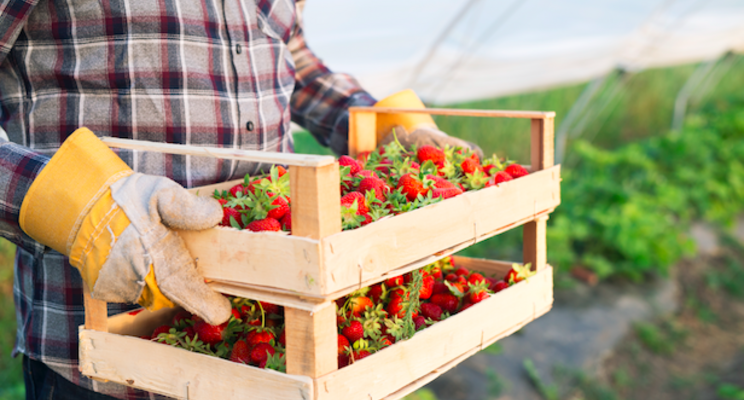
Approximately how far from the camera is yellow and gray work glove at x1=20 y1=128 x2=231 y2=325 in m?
0.92

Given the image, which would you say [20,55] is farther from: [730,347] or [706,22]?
[706,22]

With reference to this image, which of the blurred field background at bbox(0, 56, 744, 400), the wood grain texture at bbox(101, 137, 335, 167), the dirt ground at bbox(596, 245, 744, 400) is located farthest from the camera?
the blurred field background at bbox(0, 56, 744, 400)

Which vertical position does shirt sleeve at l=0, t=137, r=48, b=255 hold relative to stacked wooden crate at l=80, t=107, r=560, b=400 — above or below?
above

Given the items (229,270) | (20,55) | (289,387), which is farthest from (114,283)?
(20,55)

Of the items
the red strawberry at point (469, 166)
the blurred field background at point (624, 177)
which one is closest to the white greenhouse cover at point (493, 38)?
the blurred field background at point (624, 177)

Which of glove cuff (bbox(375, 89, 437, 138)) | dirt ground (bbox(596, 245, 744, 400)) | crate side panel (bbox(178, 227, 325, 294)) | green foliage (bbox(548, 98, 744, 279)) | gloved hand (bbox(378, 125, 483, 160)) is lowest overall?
dirt ground (bbox(596, 245, 744, 400))

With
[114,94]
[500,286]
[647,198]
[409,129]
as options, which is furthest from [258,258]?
[647,198]

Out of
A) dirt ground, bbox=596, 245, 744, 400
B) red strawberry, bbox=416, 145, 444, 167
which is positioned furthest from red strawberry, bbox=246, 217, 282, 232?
dirt ground, bbox=596, 245, 744, 400

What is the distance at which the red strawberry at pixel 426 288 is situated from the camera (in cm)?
134

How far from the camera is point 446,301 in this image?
1353 mm

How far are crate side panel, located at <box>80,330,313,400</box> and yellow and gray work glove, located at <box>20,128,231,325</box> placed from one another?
0.10 meters

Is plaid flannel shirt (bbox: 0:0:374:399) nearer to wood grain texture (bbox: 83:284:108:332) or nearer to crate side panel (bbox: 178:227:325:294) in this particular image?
wood grain texture (bbox: 83:284:108:332)

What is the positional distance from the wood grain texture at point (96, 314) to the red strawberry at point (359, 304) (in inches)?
17.7

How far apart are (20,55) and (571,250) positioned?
14.3 ft
